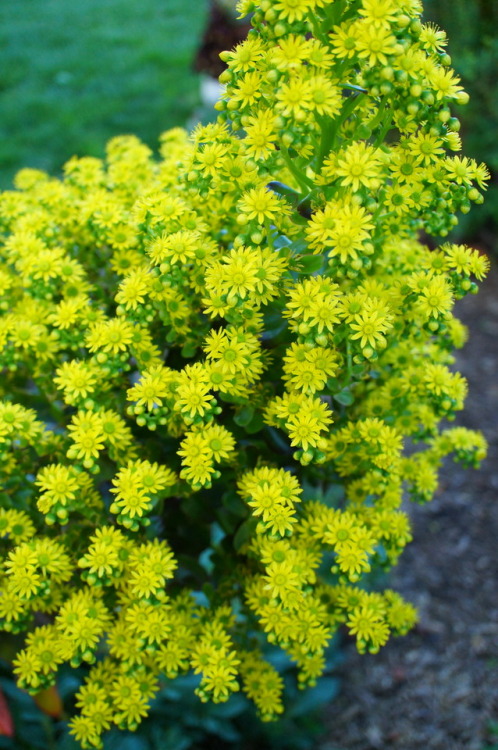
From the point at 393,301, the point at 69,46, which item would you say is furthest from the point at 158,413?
the point at 69,46

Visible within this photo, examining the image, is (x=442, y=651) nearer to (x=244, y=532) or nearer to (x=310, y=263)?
(x=244, y=532)

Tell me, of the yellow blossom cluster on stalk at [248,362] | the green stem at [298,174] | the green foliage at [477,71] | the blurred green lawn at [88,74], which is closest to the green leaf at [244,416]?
the yellow blossom cluster on stalk at [248,362]

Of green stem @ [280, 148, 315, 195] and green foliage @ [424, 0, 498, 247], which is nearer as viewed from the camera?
green stem @ [280, 148, 315, 195]

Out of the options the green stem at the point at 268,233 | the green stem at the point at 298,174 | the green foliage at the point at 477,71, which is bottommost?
the green stem at the point at 268,233

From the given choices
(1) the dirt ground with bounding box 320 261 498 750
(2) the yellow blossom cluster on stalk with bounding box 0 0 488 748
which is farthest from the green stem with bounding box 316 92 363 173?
(1) the dirt ground with bounding box 320 261 498 750

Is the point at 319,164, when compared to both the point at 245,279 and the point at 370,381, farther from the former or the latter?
the point at 370,381

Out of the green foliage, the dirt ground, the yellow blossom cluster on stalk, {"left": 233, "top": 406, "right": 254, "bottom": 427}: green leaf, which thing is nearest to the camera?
the yellow blossom cluster on stalk

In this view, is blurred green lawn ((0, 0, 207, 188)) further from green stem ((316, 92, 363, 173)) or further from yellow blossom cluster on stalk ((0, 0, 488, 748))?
green stem ((316, 92, 363, 173))

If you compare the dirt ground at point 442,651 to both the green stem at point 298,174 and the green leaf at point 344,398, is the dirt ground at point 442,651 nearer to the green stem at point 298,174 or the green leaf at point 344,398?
the green leaf at point 344,398
